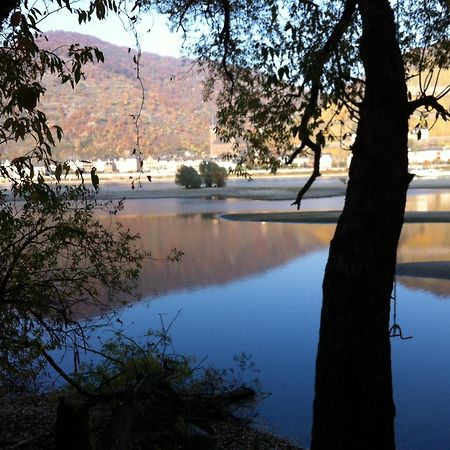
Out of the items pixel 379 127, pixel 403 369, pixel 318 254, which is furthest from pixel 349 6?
pixel 318 254

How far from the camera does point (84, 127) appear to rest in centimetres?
6294

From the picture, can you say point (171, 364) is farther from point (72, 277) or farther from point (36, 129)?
point (36, 129)

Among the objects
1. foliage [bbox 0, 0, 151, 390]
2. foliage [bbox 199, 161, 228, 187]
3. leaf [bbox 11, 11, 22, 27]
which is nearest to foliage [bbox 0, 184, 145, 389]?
foliage [bbox 0, 0, 151, 390]

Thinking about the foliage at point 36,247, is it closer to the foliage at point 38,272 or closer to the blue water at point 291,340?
the foliage at point 38,272

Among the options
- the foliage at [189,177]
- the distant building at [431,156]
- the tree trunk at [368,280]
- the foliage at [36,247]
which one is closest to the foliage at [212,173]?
the foliage at [189,177]

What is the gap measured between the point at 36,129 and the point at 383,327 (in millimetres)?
1851

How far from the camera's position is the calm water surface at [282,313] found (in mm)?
5475

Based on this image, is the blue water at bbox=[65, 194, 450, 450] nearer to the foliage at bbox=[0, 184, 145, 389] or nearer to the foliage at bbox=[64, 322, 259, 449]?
the foliage at bbox=[64, 322, 259, 449]

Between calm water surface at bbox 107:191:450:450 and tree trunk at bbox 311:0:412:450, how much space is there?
2.13 m

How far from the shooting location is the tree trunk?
282cm

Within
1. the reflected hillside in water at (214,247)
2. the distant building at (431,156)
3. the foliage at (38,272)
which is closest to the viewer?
the foliage at (38,272)

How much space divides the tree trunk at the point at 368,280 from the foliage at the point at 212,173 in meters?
43.0

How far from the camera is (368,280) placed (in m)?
2.81

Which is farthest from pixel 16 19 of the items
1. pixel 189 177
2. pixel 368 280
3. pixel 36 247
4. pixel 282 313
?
pixel 189 177
